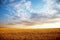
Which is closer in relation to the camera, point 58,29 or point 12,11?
point 58,29

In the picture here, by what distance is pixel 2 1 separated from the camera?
211 centimetres

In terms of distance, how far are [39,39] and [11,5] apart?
739 mm

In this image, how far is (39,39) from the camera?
76.9 inches

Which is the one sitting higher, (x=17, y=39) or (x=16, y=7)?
(x=16, y=7)

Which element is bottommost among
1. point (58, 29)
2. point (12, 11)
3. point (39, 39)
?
point (39, 39)

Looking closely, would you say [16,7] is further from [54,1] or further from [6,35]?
[54,1]

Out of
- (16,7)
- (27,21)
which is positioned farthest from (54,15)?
(16,7)

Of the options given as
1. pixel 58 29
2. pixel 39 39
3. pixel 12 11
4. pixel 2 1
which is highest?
pixel 2 1

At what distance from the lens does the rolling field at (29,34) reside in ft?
6.29

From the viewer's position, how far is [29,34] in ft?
6.50

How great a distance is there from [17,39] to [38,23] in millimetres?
432

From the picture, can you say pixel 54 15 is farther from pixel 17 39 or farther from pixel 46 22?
pixel 17 39

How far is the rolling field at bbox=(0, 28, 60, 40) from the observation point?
6.29 feet

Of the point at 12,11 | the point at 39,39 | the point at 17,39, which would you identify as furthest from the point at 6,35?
the point at 39,39
